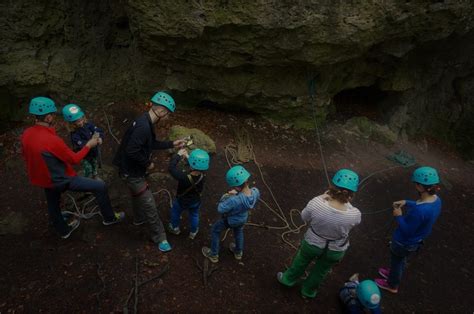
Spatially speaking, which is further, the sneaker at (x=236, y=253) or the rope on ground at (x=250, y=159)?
the rope on ground at (x=250, y=159)

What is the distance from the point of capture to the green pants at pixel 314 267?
4.10 m

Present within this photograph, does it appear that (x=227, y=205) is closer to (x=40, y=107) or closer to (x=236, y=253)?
(x=236, y=253)

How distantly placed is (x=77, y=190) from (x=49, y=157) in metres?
0.60

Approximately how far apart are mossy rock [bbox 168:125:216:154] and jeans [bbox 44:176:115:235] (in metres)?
2.61

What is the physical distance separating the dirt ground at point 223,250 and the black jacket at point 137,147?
1.29 metres

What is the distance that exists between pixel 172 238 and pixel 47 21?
5.91 metres

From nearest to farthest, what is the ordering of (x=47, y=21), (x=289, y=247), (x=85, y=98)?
(x=289, y=247) → (x=47, y=21) → (x=85, y=98)

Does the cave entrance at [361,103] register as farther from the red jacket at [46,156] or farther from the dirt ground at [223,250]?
the red jacket at [46,156]

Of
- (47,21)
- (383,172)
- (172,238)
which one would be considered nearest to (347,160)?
(383,172)

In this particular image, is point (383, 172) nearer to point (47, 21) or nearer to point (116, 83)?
point (116, 83)

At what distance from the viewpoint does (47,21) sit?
7.41 meters

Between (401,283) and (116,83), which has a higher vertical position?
(116,83)

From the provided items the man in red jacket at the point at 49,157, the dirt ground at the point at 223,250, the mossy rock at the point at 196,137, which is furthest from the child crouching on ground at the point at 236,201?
the mossy rock at the point at 196,137

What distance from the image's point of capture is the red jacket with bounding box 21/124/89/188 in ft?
13.2
